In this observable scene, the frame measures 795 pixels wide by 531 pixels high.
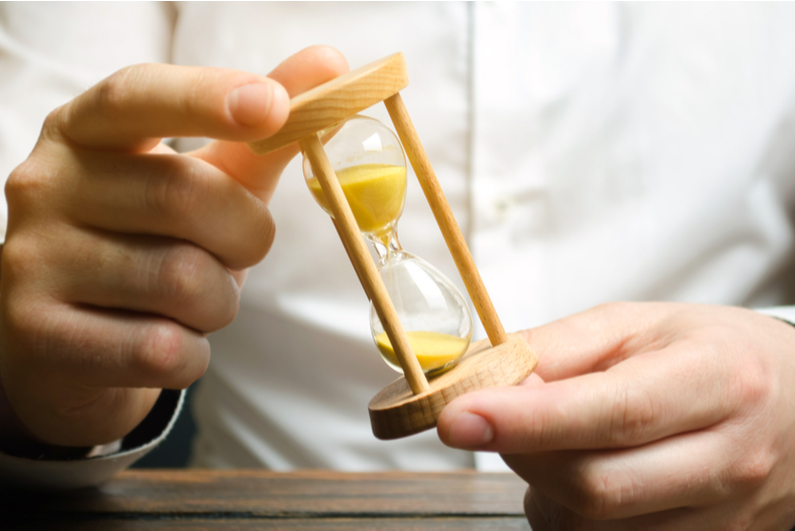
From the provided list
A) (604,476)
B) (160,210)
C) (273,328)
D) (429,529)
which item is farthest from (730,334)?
(273,328)

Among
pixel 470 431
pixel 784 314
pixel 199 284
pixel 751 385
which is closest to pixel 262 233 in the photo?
pixel 199 284

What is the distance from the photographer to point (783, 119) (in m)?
1.68

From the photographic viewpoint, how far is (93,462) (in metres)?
1.23

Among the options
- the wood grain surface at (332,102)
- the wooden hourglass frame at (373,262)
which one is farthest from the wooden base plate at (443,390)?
the wood grain surface at (332,102)

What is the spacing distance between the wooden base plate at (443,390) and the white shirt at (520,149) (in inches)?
28.9

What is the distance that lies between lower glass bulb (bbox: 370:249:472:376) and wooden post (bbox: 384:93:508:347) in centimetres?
4

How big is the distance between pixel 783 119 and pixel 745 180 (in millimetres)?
201

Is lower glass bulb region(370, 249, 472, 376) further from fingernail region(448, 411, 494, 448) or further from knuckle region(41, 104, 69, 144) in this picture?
knuckle region(41, 104, 69, 144)

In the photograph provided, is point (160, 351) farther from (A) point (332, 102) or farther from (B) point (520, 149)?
(B) point (520, 149)

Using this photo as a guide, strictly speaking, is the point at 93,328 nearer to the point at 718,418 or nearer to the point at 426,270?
the point at 426,270

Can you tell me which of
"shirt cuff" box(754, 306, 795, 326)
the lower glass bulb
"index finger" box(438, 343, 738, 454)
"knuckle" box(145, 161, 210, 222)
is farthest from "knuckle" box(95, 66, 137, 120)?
"shirt cuff" box(754, 306, 795, 326)

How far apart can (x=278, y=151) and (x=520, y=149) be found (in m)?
0.80

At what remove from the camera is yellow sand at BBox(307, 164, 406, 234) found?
34.4 inches

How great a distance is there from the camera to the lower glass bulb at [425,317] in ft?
3.06
